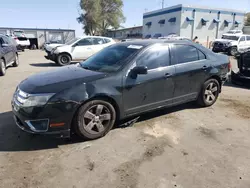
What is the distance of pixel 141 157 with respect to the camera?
3.19 meters

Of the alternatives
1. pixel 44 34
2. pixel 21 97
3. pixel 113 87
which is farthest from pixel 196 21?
pixel 21 97

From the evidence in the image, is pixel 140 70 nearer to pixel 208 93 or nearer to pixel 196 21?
pixel 208 93

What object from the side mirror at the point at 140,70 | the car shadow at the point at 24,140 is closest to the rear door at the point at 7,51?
the car shadow at the point at 24,140

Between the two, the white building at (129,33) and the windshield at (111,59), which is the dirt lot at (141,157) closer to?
the windshield at (111,59)

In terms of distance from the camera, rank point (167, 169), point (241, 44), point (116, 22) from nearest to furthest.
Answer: point (167, 169) < point (241, 44) < point (116, 22)

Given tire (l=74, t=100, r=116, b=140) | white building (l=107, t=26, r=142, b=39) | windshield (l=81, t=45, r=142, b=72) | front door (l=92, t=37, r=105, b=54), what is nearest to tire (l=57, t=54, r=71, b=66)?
front door (l=92, t=37, r=105, b=54)

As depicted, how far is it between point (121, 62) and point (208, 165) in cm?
215

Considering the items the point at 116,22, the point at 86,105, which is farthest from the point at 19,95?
the point at 116,22

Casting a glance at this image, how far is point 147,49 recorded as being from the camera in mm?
4145

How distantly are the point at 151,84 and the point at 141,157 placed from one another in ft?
4.62

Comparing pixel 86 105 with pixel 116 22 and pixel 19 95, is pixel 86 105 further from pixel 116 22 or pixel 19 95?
pixel 116 22

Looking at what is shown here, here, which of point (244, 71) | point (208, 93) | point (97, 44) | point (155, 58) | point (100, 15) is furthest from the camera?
point (100, 15)

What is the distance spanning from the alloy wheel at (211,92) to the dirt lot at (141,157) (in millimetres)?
712

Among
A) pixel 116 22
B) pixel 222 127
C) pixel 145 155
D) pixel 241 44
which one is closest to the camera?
pixel 145 155
